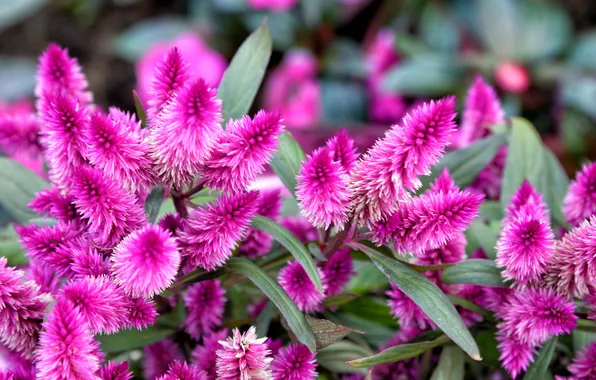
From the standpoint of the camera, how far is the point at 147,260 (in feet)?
1.49

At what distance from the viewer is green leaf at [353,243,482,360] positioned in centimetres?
52

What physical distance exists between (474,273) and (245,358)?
0.22 meters

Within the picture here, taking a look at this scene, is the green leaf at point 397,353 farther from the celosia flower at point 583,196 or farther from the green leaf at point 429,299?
the celosia flower at point 583,196

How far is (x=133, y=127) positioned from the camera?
51cm

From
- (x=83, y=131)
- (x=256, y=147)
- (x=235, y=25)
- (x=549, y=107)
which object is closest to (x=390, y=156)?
(x=256, y=147)

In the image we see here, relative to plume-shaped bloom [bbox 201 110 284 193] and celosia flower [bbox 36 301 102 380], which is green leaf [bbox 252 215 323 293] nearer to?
plume-shaped bloom [bbox 201 110 284 193]

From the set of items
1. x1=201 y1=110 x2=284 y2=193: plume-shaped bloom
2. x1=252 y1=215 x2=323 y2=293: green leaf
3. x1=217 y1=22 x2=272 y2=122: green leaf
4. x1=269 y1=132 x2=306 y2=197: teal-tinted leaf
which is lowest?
x1=252 y1=215 x2=323 y2=293: green leaf

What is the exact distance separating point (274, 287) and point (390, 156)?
14cm

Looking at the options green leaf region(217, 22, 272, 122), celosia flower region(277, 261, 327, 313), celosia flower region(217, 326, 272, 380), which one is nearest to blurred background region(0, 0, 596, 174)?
green leaf region(217, 22, 272, 122)

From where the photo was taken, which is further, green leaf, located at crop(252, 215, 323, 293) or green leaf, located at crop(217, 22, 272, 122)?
green leaf, located at crop(217, 22, 272, 122)

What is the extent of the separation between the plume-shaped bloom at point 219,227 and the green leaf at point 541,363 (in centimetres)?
29

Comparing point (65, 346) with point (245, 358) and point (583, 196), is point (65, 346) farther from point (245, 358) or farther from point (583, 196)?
point (583, 196)

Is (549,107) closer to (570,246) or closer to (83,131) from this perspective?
(570,246)

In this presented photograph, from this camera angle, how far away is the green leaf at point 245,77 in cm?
63
